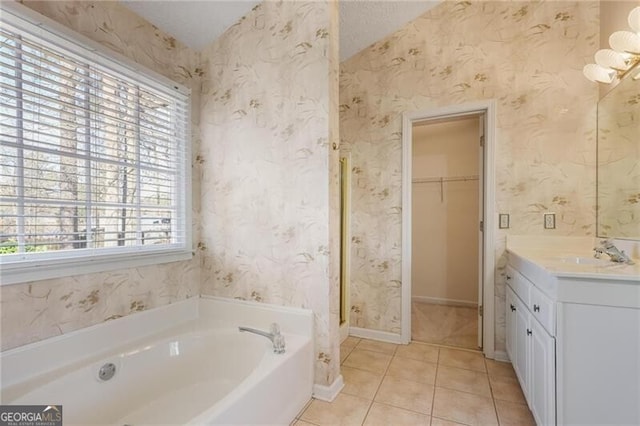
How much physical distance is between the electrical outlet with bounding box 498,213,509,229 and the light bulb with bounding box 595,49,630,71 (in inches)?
45.1

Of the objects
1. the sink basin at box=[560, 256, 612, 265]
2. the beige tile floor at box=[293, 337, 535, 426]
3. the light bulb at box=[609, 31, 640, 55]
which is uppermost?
the light bulb at box=[609, 31, 640, 55]

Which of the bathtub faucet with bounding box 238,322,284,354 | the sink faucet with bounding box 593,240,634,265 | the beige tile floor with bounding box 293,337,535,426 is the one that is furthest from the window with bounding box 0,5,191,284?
the sink faucet with bounding box 593,240,634,265

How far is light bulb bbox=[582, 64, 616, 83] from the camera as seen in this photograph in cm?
198

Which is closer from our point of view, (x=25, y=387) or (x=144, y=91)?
(x=25, y=387)

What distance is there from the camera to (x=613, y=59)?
1.92 meters

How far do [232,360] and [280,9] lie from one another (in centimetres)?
237

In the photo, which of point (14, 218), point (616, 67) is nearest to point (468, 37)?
point (616, 67)

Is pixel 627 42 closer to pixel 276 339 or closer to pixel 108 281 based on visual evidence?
pixel 276 339

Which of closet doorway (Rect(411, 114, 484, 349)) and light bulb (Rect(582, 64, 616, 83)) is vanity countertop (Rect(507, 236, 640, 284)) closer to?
light bulb (Rect(582, 64, 616, 83))

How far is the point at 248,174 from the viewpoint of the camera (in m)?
2.16

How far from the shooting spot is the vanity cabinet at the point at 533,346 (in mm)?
1365

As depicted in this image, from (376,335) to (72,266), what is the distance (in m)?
2.40

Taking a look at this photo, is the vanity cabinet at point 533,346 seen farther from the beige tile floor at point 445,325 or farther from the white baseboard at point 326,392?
the white baseboard at point 326,392

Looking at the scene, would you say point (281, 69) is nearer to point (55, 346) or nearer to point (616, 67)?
point (55, 346)
